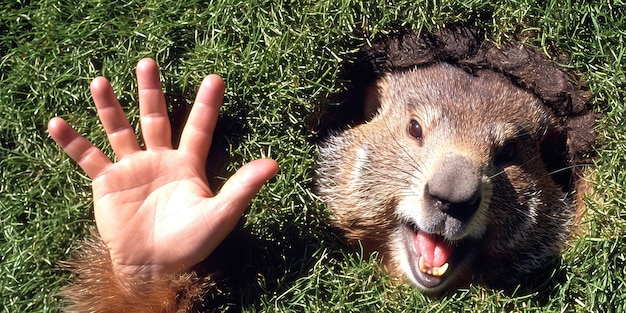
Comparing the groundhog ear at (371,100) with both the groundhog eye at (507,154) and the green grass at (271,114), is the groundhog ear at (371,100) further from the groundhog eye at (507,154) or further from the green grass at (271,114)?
the groundhog eye at (507,154)

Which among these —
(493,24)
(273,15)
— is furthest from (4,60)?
(493,24)

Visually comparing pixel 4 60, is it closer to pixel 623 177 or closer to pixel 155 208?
pixel 155 208

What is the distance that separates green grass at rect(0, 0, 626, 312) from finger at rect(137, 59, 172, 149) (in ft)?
0.74

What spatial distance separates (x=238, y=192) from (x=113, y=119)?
28.1 inches

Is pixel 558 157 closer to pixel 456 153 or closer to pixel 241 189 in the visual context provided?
pixel 456 153

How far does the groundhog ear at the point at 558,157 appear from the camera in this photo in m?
4.64

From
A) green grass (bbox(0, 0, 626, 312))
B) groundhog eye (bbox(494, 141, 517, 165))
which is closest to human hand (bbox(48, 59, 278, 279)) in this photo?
green grass (bbox(0, 0, 626, 312))

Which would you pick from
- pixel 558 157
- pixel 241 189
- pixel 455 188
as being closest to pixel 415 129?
pixel 455 188

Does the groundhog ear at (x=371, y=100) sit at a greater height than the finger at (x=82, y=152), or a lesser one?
lesser

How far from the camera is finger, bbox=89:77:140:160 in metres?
3.87

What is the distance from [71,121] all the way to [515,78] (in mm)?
2373

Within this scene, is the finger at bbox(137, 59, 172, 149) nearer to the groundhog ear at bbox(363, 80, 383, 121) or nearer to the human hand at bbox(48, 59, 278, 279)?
the human hand at bbox(48, 59, 278, 279)

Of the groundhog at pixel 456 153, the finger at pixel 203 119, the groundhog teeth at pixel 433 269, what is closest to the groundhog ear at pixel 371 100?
the groundhog at pixel 456 153

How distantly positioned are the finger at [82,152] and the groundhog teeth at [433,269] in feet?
5.33
